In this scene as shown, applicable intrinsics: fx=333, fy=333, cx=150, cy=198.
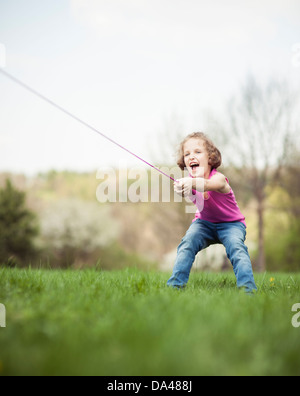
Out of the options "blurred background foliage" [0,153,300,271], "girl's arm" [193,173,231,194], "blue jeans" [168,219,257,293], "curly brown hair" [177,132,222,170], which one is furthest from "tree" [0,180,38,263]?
Result: "girl's arm" [193,173,231,194]

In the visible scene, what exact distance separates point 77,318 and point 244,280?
1.52 metres

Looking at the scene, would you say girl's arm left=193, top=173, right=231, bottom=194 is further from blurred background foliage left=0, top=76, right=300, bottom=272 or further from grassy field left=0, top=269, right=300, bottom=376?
blurred background foliage left=0, top=76, right=300, bottom=272

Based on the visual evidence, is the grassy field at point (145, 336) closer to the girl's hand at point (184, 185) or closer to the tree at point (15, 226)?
the girl's hand at point (184, 185)

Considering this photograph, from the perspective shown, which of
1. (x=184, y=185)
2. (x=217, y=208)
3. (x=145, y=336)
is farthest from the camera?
(x=217, y=208)

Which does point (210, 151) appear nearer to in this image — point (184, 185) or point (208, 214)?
point (208, 214)

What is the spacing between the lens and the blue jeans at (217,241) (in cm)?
265

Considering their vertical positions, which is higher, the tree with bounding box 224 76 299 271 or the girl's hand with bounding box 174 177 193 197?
the tree with bounding box 224 76 299 271

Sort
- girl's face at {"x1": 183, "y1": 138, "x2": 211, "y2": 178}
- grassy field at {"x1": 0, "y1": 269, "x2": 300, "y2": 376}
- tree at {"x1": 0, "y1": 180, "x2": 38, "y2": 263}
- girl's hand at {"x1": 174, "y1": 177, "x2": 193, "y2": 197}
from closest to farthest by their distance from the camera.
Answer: grassy field at {"x1": 0, "y1": 269, "x2": 300, "y2": 376}
girl's hand at {"x1": 174, "y1": 177, "x2": 193, "y2": 197}
girl's face at {"x1": 183, "y1": 138, "x2": 211, "y2": 178}
tree at {"x1": 0, "y1": 180, "x2": 38, "y2": 263}

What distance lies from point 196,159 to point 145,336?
2021mm

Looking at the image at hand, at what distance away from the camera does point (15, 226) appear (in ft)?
50.1

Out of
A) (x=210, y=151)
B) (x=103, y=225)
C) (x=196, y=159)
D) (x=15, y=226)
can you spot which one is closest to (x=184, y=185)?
(x=196, y=159)

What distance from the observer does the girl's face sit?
3.06m

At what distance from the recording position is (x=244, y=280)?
2611mm

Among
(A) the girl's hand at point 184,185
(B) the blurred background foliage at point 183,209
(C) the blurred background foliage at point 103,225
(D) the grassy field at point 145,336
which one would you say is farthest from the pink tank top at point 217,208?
(C) the blurred background foliage at point 103,225
